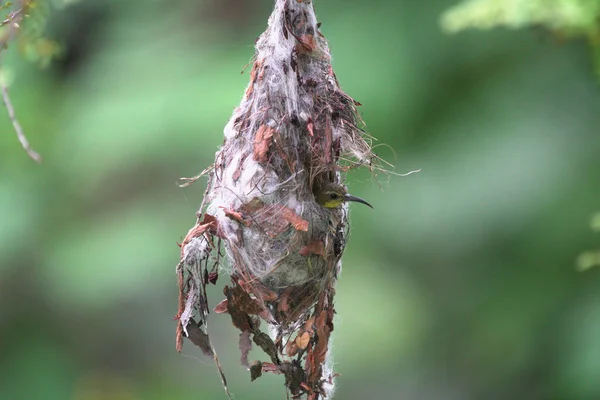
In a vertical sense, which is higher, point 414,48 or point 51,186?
point 414,48

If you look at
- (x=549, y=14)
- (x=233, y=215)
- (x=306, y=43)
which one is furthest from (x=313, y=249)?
(x=549, y=14)

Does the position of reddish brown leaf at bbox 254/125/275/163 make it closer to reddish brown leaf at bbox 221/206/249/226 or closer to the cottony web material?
the cottony web material

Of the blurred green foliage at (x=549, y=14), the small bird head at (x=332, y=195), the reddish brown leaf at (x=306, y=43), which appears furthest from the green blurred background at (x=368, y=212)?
the reddish brown leaf at (x=306, y=43)

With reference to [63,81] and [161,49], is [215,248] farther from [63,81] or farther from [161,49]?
[63,81]

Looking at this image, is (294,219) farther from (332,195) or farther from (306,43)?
(306,43)

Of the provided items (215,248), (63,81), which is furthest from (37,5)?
(63,81)

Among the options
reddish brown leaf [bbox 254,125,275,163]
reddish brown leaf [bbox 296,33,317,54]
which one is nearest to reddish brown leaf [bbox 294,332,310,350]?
reddish brown leaf [bbox 254,125,275,163]

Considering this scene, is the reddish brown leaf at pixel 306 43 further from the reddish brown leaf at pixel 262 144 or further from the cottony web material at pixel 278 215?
the reddish brown leaf at pixel 262 144
